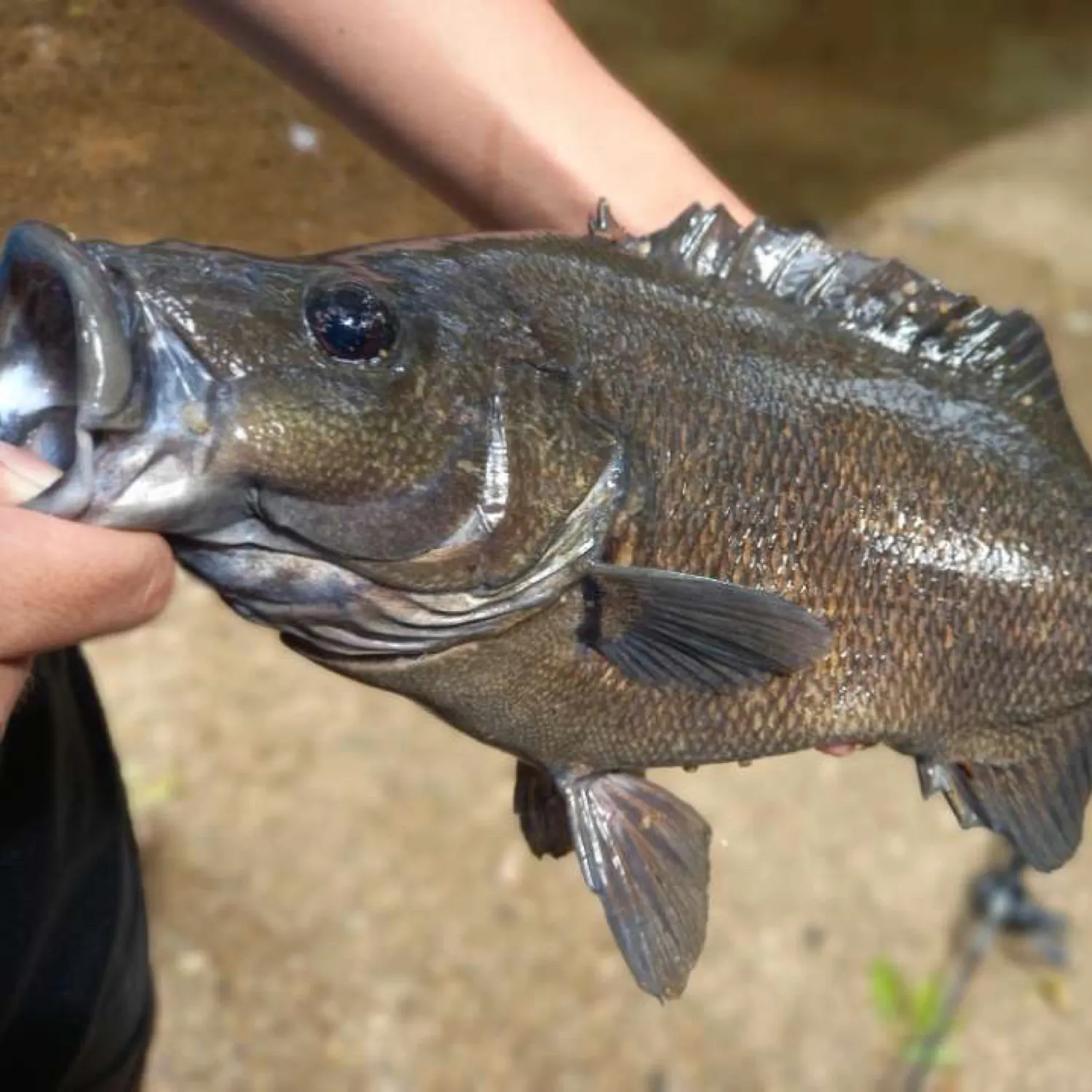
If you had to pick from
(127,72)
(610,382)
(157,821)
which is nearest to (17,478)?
(610,382)

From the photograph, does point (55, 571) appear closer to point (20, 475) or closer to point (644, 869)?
point (20, 475)

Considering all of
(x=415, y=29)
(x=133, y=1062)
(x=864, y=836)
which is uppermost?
(x=415, y=29)

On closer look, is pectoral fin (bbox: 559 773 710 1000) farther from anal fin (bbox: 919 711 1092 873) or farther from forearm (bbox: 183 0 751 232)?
forearm (bbox: 183 0 751 232)

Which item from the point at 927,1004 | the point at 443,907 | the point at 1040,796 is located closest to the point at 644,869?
the point at 1040,796

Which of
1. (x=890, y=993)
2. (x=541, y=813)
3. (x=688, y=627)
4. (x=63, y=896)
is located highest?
(x=688, y=627)

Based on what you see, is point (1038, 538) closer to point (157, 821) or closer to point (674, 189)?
point (674, 189)

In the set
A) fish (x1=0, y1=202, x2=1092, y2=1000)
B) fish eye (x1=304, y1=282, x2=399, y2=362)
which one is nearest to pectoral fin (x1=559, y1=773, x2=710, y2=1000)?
fish (x1=0, y1=202, x2=1092, y2=1000)

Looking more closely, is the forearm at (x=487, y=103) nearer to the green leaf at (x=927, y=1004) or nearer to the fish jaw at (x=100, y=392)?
the fish jaw at (x=100, y=392)
